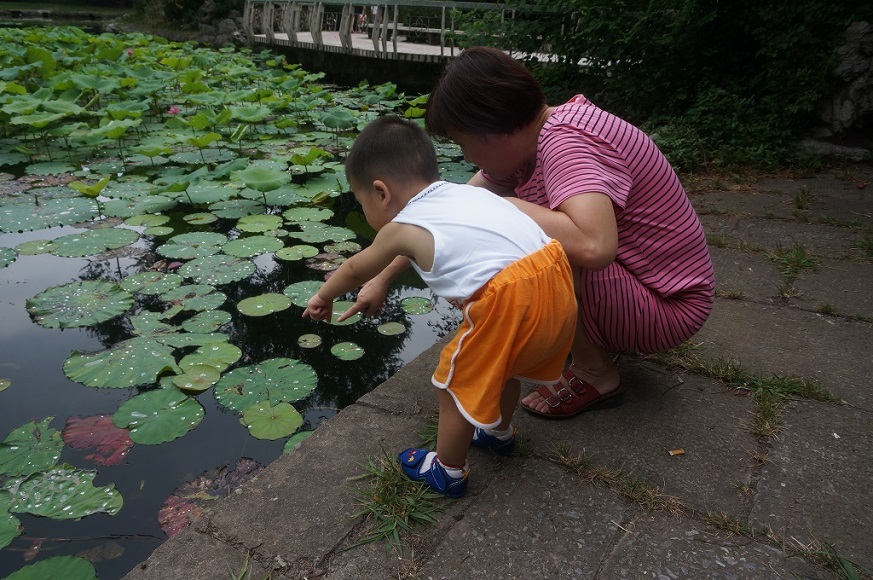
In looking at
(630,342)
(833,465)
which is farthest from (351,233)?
(833,465)

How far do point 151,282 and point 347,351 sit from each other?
0.90 metres

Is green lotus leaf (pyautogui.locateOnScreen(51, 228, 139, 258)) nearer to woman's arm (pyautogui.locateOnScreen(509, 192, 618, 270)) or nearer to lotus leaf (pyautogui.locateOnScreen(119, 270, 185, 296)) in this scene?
lotus leaf (pyautogui.locateOnScreen(119, 270, 185, 296))

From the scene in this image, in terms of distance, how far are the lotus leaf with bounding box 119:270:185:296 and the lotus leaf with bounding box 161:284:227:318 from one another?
0.04 meters

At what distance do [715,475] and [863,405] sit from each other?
49 cm

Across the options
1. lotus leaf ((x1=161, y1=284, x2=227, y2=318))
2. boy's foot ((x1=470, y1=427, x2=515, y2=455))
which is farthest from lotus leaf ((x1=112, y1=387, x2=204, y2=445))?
boy's foot ((x1=470, y1=427, x2=515, y2=455))

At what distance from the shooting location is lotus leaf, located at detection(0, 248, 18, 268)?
2406 millimetres

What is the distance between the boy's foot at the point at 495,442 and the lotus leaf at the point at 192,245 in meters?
1.74

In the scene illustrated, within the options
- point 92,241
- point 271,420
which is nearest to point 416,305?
point 271,420

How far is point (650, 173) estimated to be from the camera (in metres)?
1.25

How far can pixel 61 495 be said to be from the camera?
4.27ft

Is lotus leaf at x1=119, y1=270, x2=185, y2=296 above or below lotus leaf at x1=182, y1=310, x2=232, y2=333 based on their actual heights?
above

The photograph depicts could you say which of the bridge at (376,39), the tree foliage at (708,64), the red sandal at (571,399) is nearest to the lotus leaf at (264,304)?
the red sandal at (571,399)

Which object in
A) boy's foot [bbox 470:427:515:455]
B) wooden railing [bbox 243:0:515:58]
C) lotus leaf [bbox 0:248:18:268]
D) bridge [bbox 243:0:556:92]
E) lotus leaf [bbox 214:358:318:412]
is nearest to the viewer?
boy's foot [bbox 470:427:515:455]

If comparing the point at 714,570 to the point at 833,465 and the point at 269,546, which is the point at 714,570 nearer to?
the point at 833,465
